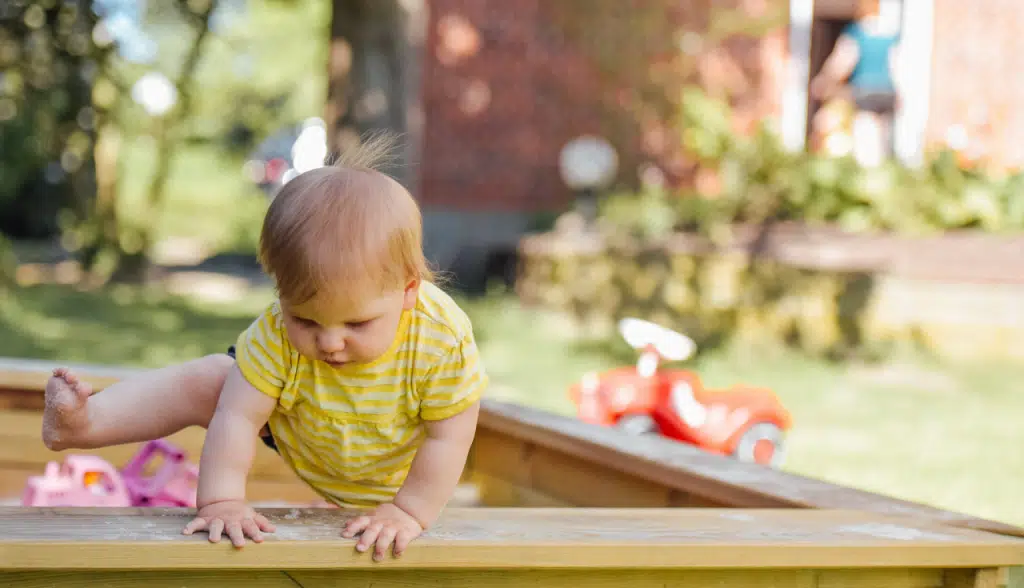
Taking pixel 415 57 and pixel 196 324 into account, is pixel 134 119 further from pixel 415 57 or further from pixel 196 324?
pixel 196 324

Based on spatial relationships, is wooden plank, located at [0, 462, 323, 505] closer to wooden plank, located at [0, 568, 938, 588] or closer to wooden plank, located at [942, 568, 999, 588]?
wooden plank, located at [0, 568, 938, 588]

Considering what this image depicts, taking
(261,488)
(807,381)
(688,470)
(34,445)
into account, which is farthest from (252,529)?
(807,381)

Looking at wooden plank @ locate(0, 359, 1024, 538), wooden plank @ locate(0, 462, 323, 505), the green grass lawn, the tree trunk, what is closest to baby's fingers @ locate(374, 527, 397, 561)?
wooden plank @ locate(0, 359, 1024, 538)

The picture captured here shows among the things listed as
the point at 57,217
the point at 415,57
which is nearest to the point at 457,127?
the point at 415,57

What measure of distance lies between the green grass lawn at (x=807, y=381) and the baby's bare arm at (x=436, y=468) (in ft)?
8.25

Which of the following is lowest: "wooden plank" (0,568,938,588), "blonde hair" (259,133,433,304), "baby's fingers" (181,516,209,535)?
"wooden plank" (0,568,938,588)

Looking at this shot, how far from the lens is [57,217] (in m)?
15.3

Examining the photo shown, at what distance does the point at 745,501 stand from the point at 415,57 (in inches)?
306

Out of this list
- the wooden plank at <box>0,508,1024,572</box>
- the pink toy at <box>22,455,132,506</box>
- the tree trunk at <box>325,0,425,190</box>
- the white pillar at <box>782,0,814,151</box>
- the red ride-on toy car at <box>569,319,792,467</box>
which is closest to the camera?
the wooden plank at <box>0,508,1024,572</box>

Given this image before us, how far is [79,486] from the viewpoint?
2662 mm

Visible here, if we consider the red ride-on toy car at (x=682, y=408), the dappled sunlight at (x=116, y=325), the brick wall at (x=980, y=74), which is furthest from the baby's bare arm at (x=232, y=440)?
the brick wall at (x=980, y=74)

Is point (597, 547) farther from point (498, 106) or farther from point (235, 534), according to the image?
point (498, 106)

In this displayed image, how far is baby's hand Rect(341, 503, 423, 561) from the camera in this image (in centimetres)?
165

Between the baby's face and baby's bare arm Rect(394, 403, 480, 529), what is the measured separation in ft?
0.58
